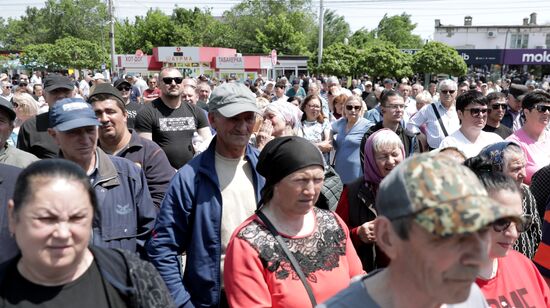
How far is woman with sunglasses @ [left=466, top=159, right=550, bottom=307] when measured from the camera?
7.63ft

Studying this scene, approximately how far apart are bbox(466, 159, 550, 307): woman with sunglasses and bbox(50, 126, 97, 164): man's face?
85.7 inches

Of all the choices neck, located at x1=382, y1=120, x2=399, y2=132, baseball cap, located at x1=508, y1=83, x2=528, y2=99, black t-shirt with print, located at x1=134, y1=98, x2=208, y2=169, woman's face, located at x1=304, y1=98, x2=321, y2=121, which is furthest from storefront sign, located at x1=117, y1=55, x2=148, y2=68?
neck, located at x1=382, y1=120, x2=399, y2=132

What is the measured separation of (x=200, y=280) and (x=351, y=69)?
3127 cm

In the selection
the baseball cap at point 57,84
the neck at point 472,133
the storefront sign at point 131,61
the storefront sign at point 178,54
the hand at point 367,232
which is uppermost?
the storefront sign at point 178,54

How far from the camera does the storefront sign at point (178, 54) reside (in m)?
40.1

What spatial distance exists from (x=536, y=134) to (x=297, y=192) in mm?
3630

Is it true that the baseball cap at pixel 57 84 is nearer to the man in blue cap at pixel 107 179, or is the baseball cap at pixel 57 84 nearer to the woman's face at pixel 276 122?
the woman's face at pixel 276 122

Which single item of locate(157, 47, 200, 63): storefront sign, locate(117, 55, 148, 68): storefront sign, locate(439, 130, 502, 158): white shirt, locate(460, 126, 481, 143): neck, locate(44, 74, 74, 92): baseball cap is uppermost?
locate(157, 47, 200, 63): storefront sign

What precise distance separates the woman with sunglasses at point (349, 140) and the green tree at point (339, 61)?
86.3 feet

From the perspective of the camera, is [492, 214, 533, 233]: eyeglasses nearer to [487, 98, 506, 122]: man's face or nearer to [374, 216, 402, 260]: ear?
[374, 216, 402, 260]: ear

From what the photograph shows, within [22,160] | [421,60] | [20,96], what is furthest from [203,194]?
[421,60]

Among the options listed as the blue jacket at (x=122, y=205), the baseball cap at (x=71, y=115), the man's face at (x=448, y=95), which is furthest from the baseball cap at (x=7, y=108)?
the man's face at (x=448, y=95)

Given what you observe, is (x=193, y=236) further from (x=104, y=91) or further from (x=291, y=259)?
(x=104, y=91)

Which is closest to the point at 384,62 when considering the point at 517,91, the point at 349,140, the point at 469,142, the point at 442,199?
the point at 517,91
